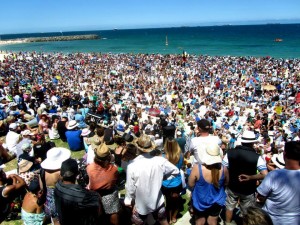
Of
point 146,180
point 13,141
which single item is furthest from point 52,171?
point 13,141

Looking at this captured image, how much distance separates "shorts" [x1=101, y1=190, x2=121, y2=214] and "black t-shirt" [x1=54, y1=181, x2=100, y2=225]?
64 centimetres

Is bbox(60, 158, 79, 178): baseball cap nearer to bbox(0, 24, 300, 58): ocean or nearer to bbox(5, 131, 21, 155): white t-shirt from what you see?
bbox(5, 131, 21, 155): white t-shirt

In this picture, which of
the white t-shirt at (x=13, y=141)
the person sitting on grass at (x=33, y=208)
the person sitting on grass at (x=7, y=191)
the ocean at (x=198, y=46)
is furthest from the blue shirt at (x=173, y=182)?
the ocean at (x=198, y=46)

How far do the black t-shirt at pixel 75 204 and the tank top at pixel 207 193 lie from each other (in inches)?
48.2

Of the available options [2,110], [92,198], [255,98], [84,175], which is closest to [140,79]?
[255,98]

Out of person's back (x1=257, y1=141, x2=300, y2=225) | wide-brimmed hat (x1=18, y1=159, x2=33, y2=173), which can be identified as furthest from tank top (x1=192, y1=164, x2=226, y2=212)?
wide-brimmed hat (x1=18, y1=159, x2=33, y2=173)

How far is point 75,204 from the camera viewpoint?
2.62 m

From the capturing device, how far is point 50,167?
3.38m

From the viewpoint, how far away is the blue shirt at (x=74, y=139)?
6.87 m

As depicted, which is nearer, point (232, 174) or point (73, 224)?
point (73, 224)

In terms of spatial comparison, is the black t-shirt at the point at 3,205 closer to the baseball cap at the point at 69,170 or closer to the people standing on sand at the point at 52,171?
the people standing on sand at the point at 52,171

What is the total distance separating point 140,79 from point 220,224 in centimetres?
2125

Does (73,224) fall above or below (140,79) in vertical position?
above

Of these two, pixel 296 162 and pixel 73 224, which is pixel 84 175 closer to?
pixel 73 224
